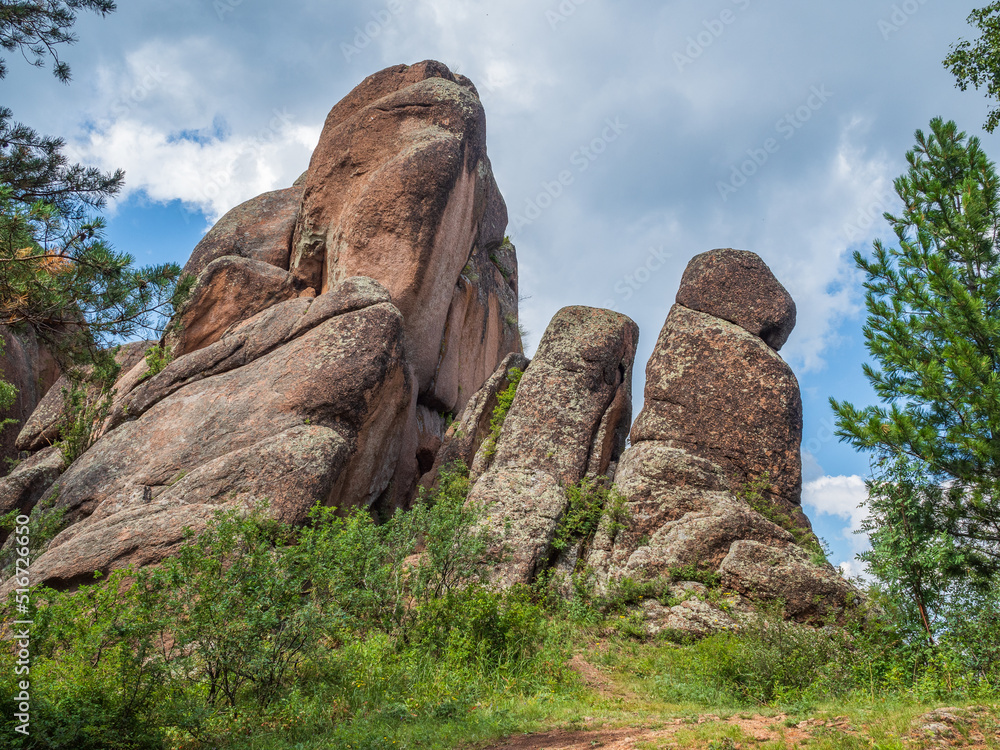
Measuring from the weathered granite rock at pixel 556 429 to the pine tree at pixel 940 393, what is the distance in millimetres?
6037

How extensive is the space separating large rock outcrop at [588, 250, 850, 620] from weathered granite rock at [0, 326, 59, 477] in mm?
17204

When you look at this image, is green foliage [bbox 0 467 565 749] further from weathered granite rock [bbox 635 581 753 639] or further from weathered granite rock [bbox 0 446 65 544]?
weathered granite rock [bbox 0 446 65 544]

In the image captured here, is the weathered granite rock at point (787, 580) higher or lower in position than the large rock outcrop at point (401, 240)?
lower

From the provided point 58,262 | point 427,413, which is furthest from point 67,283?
point 427,413

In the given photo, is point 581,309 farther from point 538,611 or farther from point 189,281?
point 189,281

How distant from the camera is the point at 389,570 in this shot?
33.3 ft

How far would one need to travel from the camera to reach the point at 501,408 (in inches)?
654

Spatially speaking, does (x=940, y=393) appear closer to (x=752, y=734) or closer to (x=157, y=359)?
(x=752, y=734)

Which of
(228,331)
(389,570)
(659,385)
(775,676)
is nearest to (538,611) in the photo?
(389,570)

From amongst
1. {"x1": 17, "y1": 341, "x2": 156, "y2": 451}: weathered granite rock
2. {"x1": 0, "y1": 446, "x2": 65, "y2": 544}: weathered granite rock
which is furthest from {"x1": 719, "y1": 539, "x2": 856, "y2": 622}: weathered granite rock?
{"x1": 17, "y1": 341, "x2": 156, "y2": 451}: weathered granite rock

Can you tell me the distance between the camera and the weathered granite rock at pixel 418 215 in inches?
734

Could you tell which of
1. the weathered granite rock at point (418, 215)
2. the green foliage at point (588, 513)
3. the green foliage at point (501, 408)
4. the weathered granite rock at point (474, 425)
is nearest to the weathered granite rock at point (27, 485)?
the weathered granite rock at point (418, 215)

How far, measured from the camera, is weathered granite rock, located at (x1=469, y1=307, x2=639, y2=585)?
13.6 metres

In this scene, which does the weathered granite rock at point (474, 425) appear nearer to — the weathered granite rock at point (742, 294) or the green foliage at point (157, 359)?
the weathered granite rock at point (742, 294)
